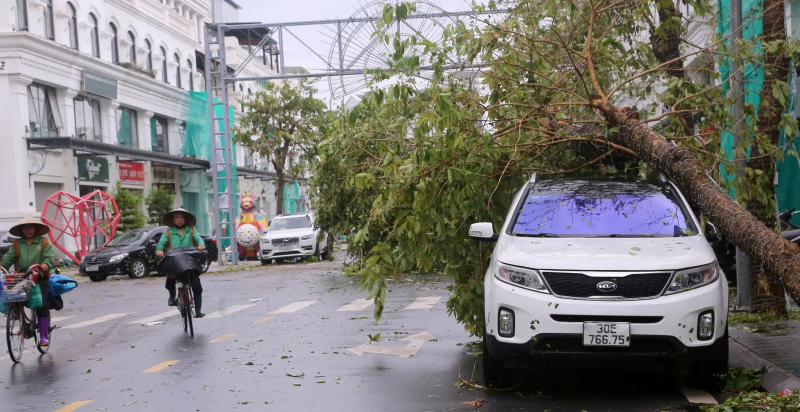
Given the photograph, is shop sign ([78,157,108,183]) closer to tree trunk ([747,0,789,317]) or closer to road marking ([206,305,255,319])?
road marking ([206,305,255,319])

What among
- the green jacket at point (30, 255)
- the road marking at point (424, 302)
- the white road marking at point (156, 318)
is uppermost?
the green jacket at point (30, 255)

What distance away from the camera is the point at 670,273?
7.00m

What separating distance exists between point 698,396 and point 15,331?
7638 millimetres

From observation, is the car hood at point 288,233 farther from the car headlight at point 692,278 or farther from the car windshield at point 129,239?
the car headlight at point 692,278

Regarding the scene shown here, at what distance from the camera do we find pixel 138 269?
29.9 m

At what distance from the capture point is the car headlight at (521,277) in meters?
7.12

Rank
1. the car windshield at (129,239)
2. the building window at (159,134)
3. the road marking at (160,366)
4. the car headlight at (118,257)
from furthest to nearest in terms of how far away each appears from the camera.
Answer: the building window at (159,134) → the car windshield at (129,239) → the car headlight at (118,257) → the road marking at (160,366)

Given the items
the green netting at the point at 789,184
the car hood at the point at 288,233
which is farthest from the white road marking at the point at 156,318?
the car hood at the point at 288,233

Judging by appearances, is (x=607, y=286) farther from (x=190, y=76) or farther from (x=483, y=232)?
(x=190, y=76)

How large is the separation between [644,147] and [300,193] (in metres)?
70.6

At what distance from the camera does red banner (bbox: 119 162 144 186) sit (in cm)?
4253

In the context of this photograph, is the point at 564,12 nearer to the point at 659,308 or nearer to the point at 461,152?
the point at 461,152

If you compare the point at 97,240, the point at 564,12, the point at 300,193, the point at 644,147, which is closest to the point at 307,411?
the point at 644,147

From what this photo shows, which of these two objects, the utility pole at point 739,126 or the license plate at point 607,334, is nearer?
the license plate at point 607,334
